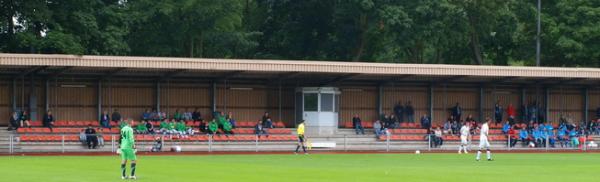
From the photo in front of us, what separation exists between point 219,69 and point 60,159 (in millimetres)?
11590

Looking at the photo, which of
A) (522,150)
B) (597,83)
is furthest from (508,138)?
(597,83)

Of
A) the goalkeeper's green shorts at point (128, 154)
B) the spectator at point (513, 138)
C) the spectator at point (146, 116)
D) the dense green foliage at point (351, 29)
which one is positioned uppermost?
the dense green foliage at point (351, 29)

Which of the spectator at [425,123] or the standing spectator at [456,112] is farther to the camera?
the standing spectator at [456,112]

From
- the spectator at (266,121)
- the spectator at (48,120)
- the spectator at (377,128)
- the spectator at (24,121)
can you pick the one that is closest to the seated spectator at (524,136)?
the spectator at (377,128)

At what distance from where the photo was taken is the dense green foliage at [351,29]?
6812 cm

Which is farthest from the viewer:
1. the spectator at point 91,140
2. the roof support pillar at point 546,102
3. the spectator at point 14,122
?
the roof support pillar at point 546,102

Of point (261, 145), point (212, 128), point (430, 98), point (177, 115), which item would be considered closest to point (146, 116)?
point (177, 115)

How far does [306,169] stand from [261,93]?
2312 cm

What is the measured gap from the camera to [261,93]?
57.6 meters

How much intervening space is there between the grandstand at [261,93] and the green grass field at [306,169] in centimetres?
694

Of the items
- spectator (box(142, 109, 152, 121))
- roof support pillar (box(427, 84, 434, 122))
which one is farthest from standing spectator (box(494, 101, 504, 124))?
spectator (box(142, 109, 152, 121))

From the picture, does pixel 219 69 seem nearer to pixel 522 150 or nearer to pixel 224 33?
pixel 522 150

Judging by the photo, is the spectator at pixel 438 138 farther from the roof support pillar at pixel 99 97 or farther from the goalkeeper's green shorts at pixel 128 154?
the goalkeeper's green shorts at pixel 128 154

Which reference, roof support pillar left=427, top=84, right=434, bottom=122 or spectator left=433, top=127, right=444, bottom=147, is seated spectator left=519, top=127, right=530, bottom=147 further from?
roof support pillar left=427, top=84, right=434, bottom=122
